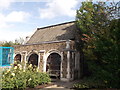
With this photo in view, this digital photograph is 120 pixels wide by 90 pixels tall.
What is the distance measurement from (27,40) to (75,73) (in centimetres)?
996

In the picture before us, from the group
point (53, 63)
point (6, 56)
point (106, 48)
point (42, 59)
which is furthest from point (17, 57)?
point (106, 48)

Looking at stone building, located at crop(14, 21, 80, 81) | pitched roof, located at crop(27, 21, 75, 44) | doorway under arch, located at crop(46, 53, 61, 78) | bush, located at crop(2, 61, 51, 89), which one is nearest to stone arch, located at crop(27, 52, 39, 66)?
stone building, located at crop(14, 21, 80, 81)

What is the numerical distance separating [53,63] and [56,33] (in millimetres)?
4755

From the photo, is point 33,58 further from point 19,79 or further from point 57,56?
point 19,79

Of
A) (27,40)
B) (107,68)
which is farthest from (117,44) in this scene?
(27,40)

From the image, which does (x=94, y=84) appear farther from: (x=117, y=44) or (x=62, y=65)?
(x=62, y=65)

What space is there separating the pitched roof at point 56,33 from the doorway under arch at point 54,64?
8.14ft

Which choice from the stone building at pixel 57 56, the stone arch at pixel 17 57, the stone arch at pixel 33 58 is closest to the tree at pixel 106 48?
the stone building at pixel 57 56

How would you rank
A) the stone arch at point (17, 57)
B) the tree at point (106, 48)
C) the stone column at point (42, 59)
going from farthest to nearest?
the stone arch at point (17, 57) < the stone column at point (42, 59) < the tree at point (106, 48)

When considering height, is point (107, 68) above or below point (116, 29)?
below

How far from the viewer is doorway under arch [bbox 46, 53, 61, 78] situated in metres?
11.8

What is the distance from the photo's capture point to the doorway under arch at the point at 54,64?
11781mm

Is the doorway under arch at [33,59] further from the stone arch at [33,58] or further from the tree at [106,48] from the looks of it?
the tree at [106,48]

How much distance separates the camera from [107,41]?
24.0 ft
